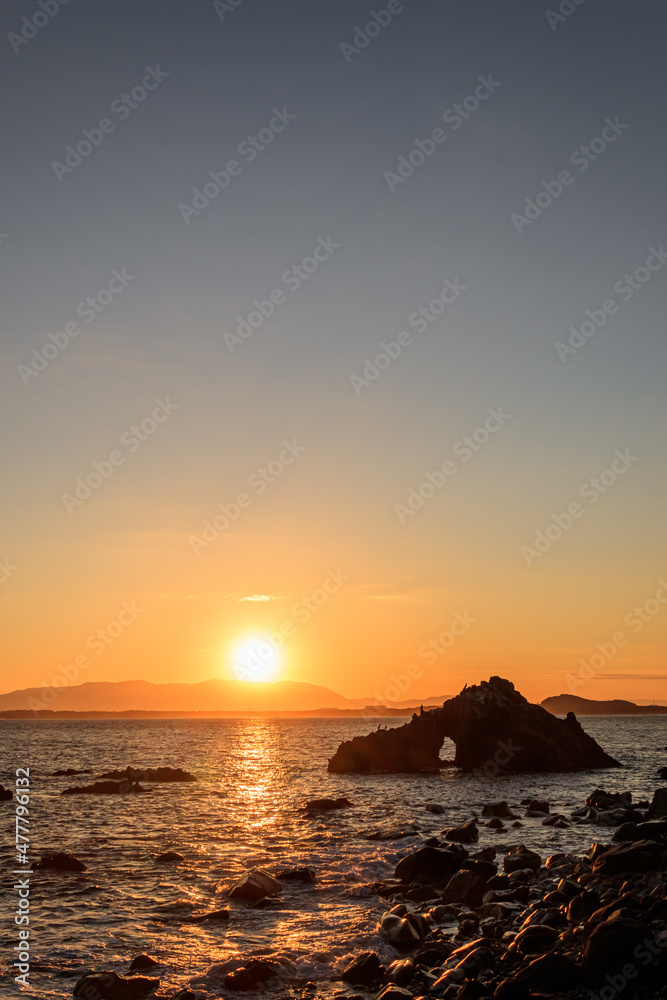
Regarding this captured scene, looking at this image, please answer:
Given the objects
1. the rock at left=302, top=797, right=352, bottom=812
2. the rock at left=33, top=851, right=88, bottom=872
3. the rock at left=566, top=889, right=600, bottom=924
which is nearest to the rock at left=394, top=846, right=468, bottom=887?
the rock at left=566, top=889, right=600, bottom=924

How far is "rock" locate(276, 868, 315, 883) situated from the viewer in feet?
82.0

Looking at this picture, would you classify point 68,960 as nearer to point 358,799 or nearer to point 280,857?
point 280,857

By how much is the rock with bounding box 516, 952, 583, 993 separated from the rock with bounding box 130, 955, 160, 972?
8.46 m

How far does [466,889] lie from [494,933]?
4.16 metres

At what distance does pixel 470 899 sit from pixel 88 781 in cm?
5196

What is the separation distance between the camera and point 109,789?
56.8 m

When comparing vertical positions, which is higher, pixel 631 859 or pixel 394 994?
pixel 631 859

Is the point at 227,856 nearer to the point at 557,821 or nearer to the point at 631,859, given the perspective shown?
the point at 557,821

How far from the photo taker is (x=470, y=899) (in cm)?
2064

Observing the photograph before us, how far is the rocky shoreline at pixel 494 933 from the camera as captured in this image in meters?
13.1

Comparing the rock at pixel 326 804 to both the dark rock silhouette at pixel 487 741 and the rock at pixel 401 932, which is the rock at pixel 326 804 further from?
the dark rock silhouette at pixel 487 741

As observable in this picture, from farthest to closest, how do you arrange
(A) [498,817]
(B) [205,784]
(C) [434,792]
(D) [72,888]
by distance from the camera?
1. (B) [205,784]
2. (C) [434,792]
3. (A) [498,817]
4. (D) [72,888]

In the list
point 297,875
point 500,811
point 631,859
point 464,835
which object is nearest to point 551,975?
point 631,859

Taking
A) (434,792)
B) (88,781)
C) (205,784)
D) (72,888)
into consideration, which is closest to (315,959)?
(72,888)
